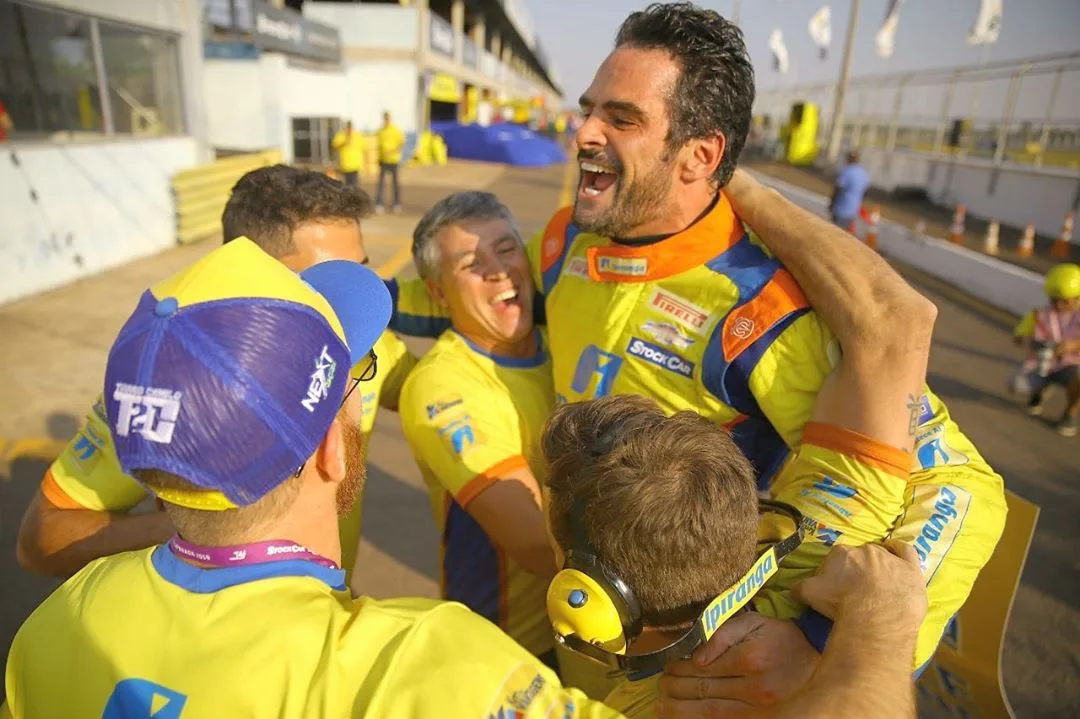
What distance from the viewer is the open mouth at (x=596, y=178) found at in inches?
80.2

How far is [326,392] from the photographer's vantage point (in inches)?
45.6

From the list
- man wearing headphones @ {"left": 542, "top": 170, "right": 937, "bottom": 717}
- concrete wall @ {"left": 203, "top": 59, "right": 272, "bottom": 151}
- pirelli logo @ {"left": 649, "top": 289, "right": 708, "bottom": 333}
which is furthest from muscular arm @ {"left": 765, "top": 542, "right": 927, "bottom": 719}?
concrete wall @ {"left": 203, "top": 59, "right": 272, "bottom": 151}

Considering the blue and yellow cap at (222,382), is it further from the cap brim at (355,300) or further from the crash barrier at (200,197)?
the crash barrier at (200,197)

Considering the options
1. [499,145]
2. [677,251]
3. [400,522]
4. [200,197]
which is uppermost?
[499,145]

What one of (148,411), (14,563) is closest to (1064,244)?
(148,411)

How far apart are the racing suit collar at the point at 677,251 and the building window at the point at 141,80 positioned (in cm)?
1020

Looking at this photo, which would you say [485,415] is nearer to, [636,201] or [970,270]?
[636,201]

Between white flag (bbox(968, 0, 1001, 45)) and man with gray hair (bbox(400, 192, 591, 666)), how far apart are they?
79.1 ft

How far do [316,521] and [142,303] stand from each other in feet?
1.55

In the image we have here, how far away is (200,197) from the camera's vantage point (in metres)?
11.3

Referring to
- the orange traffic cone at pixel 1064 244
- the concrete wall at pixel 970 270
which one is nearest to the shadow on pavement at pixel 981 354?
the concrete wall at pixel 970 270

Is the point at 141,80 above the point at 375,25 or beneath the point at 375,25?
beneath

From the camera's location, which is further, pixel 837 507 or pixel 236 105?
pixel 236 105

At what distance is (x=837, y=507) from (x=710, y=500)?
0.50m
